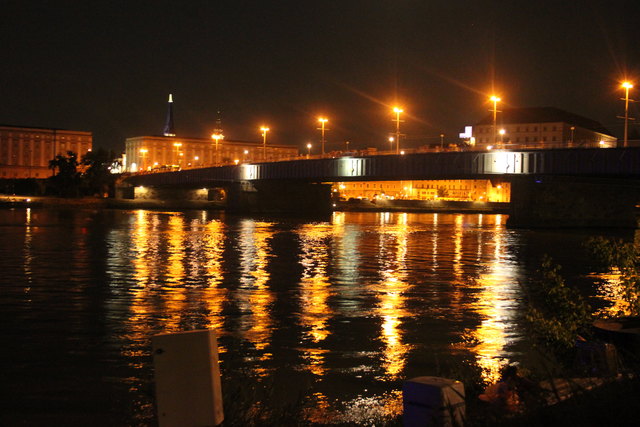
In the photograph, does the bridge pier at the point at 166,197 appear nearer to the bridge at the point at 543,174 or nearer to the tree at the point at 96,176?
the tree at the point at 96,176

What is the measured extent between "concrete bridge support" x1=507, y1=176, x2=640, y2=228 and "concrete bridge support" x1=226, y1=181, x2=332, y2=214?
49.6 metres

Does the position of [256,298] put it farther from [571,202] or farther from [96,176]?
[96,176]

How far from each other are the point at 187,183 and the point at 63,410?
418ft

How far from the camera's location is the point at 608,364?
12.5 meters

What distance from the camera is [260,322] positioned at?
22.2m

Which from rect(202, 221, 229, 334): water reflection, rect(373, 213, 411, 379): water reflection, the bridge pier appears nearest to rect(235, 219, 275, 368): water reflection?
rect(202, 221, 229, 334): water reflection

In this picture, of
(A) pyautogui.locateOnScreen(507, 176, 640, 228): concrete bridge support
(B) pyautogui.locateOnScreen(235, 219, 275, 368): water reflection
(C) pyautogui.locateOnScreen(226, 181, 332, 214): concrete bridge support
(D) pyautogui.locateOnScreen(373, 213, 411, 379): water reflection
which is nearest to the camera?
(D) pyautogui.locateOnScreen(373, 213, 411, 379): water reflection

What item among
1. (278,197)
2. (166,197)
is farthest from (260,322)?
(166,197)

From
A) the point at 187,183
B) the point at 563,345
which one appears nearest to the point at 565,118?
the point at 187,183

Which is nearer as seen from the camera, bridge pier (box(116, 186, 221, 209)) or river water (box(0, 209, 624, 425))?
river water (box(0, 209, 624, 425))

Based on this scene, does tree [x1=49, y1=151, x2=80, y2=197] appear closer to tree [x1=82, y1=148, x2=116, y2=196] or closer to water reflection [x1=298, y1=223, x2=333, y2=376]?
tree [x1=82, y1=148, x2=116, y2=196]

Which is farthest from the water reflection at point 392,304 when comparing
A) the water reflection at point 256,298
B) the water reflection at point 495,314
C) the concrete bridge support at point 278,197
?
the concrete bridge support at point 278,197

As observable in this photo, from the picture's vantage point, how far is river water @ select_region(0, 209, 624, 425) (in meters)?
13.9

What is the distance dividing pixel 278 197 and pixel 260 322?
330 ft
